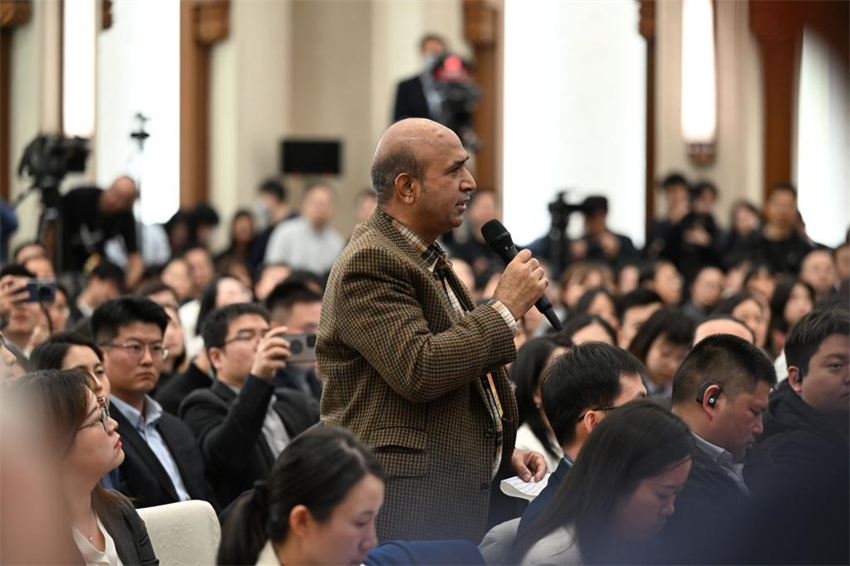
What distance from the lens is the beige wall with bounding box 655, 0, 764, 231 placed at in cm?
1134

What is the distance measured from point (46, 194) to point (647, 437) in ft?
18.2

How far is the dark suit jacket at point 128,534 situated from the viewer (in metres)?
2.55

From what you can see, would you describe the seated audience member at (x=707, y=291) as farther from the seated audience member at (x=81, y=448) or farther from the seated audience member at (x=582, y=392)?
the seated audience member at (x=81, y=448)

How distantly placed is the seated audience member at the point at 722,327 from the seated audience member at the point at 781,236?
4.12 m

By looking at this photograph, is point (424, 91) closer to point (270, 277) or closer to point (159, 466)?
point (270, 277)

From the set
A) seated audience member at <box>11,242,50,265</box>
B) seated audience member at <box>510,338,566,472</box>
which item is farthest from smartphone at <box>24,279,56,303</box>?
seated audience member at <box>510,338,566,472</box>

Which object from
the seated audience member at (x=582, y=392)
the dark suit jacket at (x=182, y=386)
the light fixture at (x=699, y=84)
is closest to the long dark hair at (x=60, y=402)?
the seated audience member at (x=582, y=392)

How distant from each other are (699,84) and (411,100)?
2.89 metres

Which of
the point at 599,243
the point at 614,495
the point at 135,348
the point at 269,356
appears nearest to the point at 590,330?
the point at 269,356

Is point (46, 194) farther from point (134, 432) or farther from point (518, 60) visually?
point (518, 60)

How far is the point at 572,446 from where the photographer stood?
2760 mm

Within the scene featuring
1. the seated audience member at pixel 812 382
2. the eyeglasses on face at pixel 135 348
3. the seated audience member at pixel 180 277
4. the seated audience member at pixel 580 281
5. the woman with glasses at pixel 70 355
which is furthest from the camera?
the seated audience member at pixel 180 277

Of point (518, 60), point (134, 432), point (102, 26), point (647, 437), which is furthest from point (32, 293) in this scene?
point (518, 60)

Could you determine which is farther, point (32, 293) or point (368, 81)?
point (368, 81)
